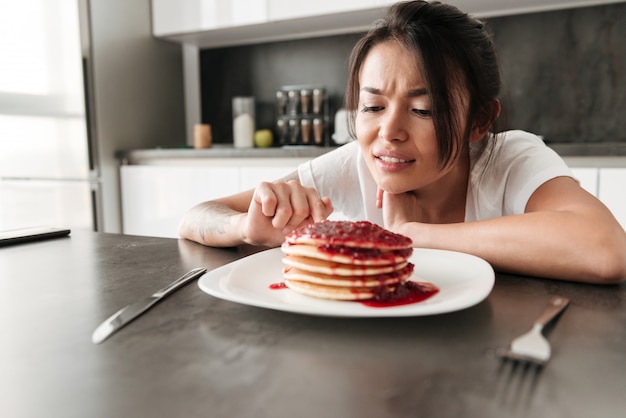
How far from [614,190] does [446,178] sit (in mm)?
978

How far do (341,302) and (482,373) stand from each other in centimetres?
20

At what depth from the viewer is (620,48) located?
249cm

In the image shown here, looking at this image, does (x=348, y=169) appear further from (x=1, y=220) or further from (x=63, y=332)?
(x=1, y=220)

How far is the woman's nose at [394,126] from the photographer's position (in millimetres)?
1065

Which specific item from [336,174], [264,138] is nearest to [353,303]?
[336,174]

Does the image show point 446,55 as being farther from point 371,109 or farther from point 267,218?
point 267,218

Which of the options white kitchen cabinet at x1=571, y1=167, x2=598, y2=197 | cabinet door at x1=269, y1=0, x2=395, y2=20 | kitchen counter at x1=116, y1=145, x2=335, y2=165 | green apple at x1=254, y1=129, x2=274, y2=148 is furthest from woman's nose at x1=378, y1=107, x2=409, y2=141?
green apple at x1=254, y1=129, x2=274, y2=148

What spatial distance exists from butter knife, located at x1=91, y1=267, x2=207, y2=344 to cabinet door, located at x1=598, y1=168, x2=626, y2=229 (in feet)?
5.79

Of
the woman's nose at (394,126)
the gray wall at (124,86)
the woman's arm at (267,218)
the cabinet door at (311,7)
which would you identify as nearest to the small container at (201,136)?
the gray wall at (124,86)

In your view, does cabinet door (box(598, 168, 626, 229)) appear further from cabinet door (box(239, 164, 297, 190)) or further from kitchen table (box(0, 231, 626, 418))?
kitchen table (box(0, 231, 626, 418))

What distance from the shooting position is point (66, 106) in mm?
2850

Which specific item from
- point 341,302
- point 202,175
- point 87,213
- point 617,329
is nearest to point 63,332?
point 341,302

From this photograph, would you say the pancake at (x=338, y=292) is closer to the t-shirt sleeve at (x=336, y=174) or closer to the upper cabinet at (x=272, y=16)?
the t-shirt sleeve at (x=336, y=174)

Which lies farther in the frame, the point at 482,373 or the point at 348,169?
the point at 348,169
